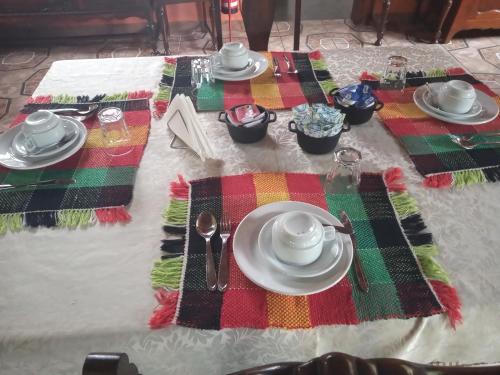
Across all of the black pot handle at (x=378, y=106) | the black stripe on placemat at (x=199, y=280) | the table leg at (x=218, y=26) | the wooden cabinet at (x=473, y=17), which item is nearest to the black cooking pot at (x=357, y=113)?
the black pot handle at (x=378, y=106)

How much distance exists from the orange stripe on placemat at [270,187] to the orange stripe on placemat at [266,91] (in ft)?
0.83

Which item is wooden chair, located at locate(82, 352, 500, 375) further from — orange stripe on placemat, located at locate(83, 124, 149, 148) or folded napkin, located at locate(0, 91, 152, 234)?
orange stripe on placemat, located at locate(83, 124, 149, 148)

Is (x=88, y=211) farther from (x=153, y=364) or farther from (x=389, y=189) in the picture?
(x=389, y=189)

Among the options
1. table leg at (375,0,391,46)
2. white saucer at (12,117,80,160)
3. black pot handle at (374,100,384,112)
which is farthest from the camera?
table leg at (375,0,391,46)

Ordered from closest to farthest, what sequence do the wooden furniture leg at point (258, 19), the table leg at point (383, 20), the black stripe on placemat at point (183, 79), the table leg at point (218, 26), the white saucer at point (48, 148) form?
the white saucer at point (48, 148), the black stripe on placemat at point (183, 79), the wooden furniture leg at point (258, 19), the table leg at point (218, 26), the table leg at point (383, 20)

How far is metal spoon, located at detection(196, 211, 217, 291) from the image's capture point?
1.73ft

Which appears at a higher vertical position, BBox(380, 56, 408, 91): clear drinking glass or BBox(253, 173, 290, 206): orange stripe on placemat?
BBox(380, 56, 408, 91): clear drinking glass

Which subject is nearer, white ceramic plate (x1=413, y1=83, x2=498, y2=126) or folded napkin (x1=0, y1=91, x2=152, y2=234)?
folded napkin (x1=0, y1=91, x2=152, y2=234)

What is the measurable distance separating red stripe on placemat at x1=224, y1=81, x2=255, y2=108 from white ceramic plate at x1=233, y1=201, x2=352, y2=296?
38 cm

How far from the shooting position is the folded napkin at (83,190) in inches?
24.7

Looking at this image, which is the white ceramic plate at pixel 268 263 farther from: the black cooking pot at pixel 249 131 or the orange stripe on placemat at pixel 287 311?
the black cooking pot at pixel 249 131

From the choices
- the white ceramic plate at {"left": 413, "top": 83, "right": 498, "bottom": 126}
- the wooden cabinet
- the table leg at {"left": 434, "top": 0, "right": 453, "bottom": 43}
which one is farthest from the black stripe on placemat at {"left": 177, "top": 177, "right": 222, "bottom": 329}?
the wooden cabinet

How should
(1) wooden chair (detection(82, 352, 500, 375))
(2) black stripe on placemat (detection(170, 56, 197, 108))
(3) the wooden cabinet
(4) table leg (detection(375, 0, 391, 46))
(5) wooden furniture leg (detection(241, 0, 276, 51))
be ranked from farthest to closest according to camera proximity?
1. (3) the wooden cabinet
2. (4) table leg (detection(375, 0, 391, 46))
3. (5) wooden furniture leg (detection(241, 0, 276, 51))
4. (2) black stripe on placemat (detection(170, 56, 197, 108))
5. (1) wooden chair (detection(82, 352, 500, 375))

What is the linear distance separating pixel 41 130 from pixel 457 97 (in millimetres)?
871
